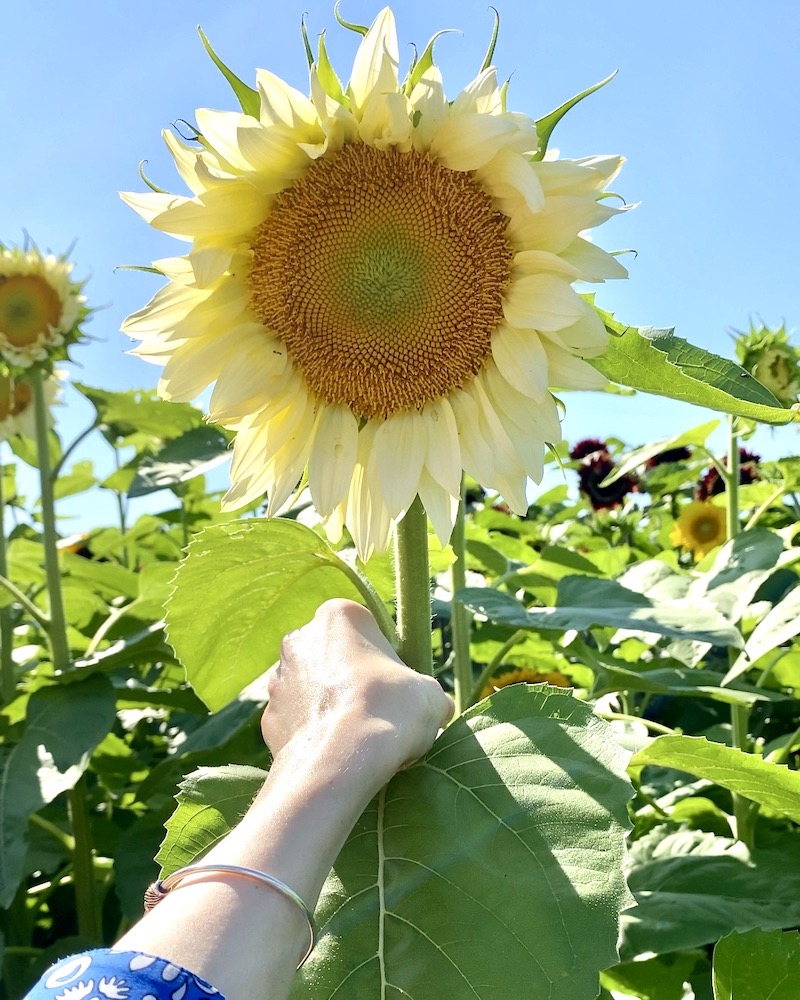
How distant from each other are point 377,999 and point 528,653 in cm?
157

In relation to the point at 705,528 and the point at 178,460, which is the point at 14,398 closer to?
the point at 178,460

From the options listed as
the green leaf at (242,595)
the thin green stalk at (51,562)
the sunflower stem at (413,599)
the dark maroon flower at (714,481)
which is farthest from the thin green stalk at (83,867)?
the dark maroon flower at (714,481)

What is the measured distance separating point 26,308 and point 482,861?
2.27 m

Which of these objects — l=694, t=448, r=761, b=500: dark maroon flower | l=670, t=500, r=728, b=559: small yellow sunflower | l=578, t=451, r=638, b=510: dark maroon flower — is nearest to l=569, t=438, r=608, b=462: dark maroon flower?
l=578, t=451, r=638, b=510: dark maroon flower

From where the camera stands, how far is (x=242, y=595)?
1.53 metres

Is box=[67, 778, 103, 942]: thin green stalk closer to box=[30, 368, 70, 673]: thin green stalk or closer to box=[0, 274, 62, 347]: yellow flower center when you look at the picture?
box=[30, 368, 70, 673]: thin green stalk

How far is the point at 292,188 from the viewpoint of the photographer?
1.34 m

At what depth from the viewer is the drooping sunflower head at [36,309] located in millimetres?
2752

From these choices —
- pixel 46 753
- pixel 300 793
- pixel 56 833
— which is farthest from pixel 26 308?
pixel 300 793

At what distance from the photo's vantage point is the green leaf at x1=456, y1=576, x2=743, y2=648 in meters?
1.47

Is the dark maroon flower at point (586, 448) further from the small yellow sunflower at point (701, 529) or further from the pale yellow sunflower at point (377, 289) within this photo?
Result: the pale yellow sunflower at point (377, 289)

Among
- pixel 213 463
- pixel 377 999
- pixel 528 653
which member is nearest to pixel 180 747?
pixel 213 463

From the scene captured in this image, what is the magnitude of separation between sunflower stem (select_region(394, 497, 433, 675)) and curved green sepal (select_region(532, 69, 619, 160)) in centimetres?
51

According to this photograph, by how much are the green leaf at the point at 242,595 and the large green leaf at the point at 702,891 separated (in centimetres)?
68
